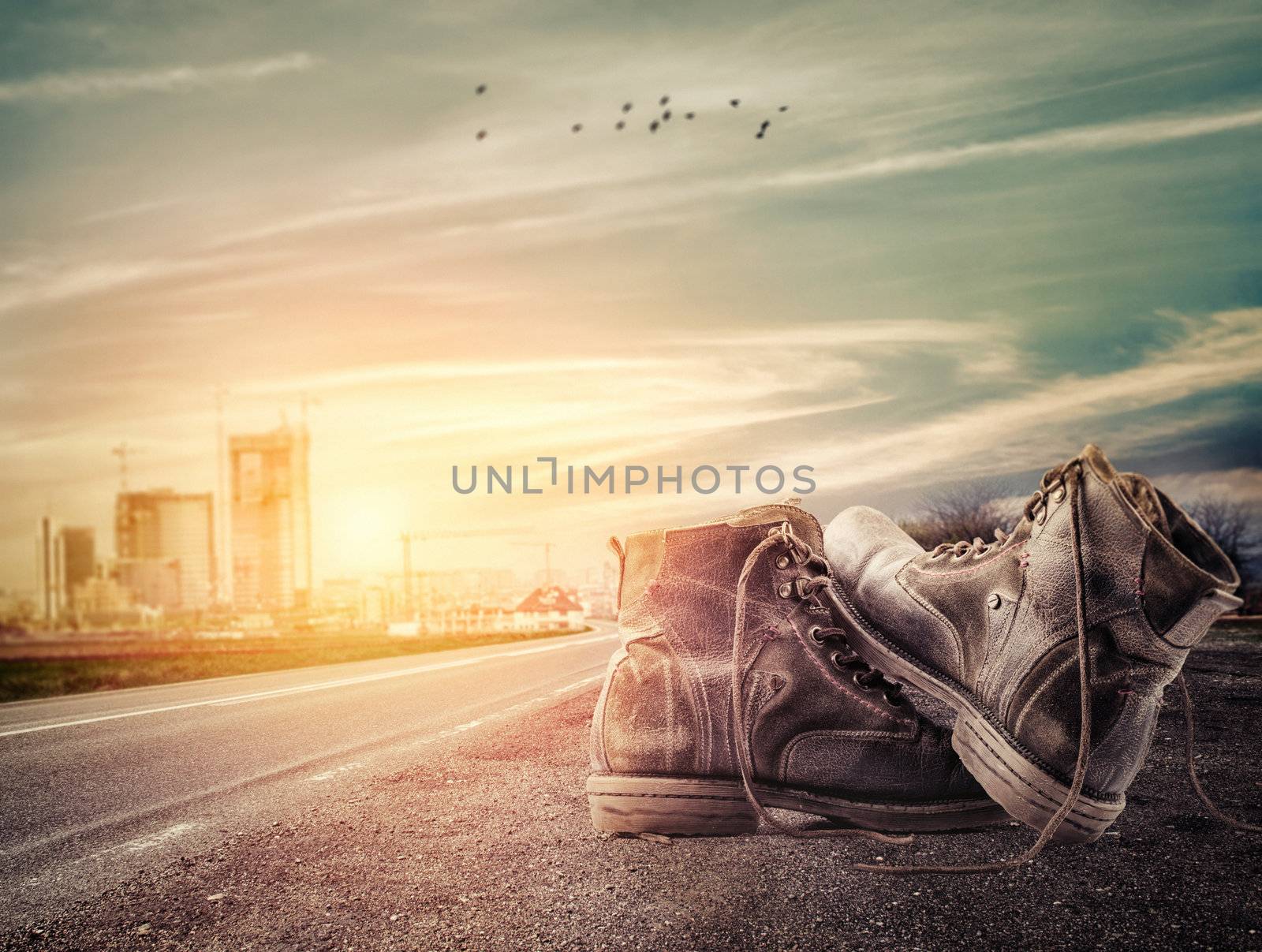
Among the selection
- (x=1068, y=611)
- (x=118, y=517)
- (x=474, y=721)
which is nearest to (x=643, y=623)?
(x=1068, y=611)

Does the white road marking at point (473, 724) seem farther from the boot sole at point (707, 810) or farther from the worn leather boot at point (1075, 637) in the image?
the worn leather boot at point (1075, 637)

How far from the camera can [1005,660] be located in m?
1.87

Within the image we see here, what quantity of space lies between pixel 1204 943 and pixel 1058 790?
345mm

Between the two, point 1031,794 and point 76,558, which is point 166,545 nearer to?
point 76,558

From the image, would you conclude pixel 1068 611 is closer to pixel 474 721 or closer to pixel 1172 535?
pixel 1172 535

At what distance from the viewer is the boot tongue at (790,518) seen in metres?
2.09

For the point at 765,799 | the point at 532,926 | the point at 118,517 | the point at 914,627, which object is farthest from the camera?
the point at 118,517

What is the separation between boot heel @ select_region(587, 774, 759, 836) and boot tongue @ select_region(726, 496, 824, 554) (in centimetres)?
63

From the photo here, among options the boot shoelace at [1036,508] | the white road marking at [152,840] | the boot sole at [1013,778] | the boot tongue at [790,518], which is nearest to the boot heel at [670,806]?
the boot sole at [1013,778]

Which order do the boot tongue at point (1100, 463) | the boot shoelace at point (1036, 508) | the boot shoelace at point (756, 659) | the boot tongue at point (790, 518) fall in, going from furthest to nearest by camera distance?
the boot tongue at point (790, 518) < the boot shoelace at point (756, 659) < the boot shoelace at point (1036, 508) < the boot tongue at point (1100, 463)

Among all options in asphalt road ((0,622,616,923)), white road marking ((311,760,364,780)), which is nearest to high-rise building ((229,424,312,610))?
asphalt road ((0,622,616,923))

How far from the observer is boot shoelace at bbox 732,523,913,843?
1899mm

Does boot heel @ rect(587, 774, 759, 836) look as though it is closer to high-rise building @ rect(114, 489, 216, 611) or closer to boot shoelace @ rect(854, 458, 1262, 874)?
boot shoelace @ rect(854, 458, 1262, 874)

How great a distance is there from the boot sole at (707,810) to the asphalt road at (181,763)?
1021 millimetres
